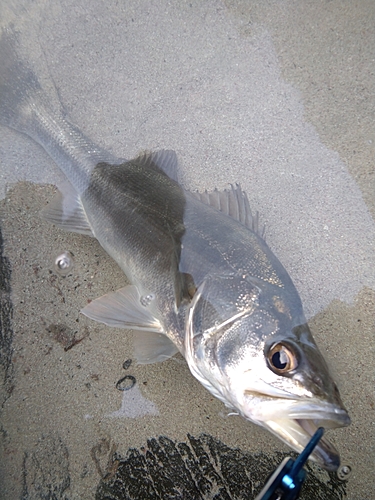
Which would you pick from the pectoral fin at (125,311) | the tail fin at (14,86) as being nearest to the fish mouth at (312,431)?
the pectoral fin at (125,311)

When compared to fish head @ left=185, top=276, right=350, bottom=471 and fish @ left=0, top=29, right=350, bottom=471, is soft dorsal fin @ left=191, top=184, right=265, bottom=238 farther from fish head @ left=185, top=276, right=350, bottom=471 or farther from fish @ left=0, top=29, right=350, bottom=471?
fish head @ left=185, top=276, right=350, bottom=471

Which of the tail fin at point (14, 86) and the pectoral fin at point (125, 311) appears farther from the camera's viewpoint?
the tail fin at point (14, 86)

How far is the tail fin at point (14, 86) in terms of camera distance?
2.88 metres

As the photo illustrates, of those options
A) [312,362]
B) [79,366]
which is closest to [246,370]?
[312,362]

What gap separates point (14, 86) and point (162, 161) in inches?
51.8

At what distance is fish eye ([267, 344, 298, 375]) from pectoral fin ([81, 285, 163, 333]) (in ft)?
2.48

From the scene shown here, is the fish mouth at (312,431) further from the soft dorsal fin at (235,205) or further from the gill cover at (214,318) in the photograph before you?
the soft dorsal fin at (235,205)

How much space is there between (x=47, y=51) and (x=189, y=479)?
10.4ft

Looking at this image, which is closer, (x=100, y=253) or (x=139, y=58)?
(x=100, y=253)

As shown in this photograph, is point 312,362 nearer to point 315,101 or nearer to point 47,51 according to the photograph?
point 315,101

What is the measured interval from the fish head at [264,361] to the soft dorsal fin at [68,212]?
1052 millimetres

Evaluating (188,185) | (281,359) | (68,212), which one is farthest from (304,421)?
(68,212)

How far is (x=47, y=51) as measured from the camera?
3014 mm

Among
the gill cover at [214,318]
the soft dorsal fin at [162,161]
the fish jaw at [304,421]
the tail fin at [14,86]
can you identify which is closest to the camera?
the fish jaw at [304,421]
